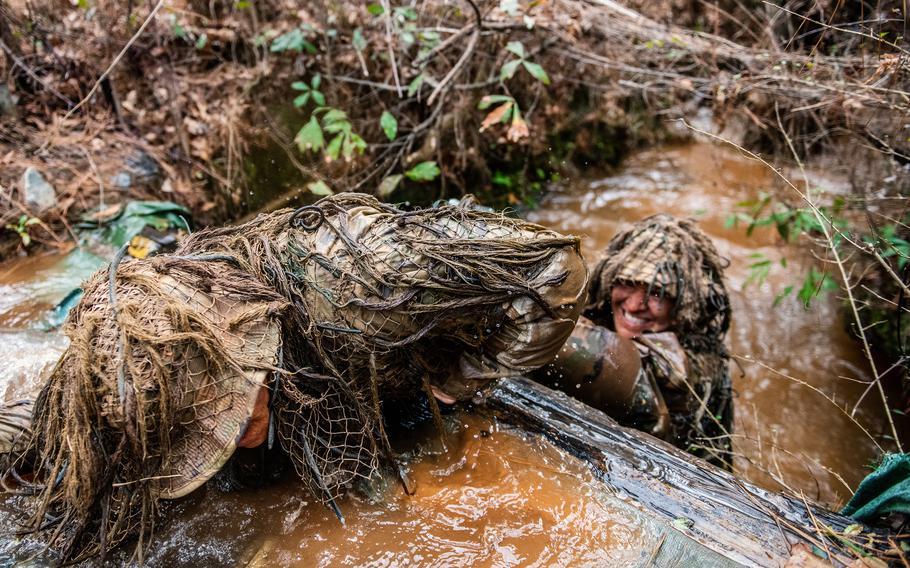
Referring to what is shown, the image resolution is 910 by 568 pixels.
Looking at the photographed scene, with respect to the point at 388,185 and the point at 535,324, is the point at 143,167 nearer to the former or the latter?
the point at 388,185

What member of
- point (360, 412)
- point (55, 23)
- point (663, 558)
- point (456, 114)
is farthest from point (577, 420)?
point (55, 23)

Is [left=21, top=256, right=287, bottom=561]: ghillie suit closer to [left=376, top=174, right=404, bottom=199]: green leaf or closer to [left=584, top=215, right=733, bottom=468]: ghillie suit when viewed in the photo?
[left=584, top=215, right=733, bottom=468]: ghillie suit

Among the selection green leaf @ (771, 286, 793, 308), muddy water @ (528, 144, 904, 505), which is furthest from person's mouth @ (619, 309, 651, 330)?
green leaf @ (771, 286, 793, 308)

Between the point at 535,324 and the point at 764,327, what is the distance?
12.9ft

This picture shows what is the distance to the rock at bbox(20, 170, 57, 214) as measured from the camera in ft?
13.6

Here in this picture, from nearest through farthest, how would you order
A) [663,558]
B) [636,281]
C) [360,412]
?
[663,558]
[360,412]
[636,281]

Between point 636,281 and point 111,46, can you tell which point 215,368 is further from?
point 111,46

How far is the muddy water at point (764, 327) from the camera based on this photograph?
4.16m

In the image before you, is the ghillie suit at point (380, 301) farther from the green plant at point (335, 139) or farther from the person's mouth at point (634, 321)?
the green plant at point (335, 139)

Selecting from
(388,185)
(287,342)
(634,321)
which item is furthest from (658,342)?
(388,185)

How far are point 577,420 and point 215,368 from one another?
5.36ft

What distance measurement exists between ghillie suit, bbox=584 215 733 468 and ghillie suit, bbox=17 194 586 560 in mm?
1197

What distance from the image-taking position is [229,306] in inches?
76.4

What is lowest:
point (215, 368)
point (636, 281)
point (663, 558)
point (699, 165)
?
point (699, 165)
